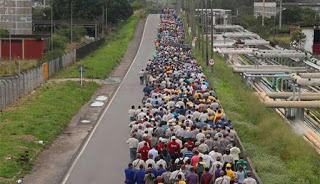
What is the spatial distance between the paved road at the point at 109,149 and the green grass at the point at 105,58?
6.98 meters

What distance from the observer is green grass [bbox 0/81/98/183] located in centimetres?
2327

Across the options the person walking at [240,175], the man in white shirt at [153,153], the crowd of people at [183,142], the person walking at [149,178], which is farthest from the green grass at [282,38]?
the person walking at [149,178]

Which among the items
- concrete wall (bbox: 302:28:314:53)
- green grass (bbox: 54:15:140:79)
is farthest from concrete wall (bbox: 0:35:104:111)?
concrete wall (bbox: 302:28:314:53)

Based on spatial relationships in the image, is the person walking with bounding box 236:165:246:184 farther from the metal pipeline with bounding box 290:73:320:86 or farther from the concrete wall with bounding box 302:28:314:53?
the concrete wall with bounding box 302:28:314:53

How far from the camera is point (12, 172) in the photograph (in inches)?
830

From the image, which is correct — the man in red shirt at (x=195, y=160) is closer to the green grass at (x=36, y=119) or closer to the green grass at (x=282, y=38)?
the green grass at (x=36, y=119)

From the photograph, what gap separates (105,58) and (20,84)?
907 inches

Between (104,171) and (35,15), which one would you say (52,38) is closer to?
(35,15)

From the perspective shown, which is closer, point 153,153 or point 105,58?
point 153,153

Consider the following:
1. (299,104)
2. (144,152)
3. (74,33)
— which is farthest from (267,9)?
(144,152)

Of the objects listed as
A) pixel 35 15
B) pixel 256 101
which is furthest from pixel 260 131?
pixel 35 15

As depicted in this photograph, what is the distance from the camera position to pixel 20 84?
124 ft

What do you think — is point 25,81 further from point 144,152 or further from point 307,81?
point 144,152

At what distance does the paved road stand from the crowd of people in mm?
1145
